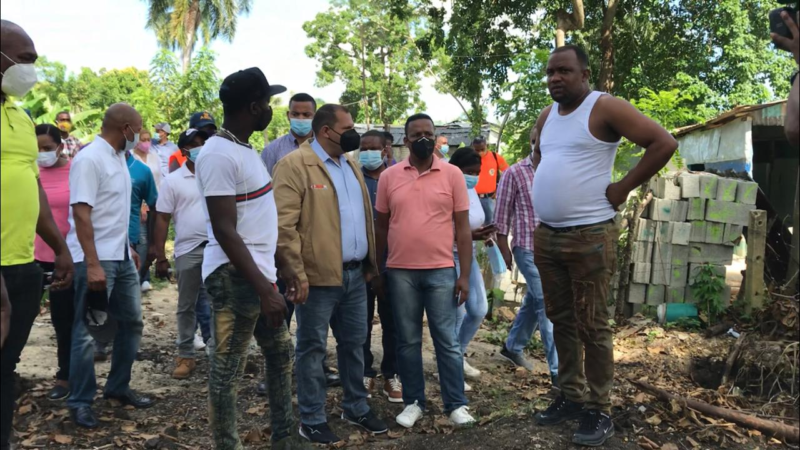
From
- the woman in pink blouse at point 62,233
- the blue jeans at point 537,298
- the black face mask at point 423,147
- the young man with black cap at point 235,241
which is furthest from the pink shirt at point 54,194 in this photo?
the blue jeans at point 537,298

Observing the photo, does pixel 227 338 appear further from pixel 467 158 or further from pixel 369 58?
pixel 369 58

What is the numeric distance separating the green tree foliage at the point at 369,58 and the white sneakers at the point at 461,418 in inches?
1298

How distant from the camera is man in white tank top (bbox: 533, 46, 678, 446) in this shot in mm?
3852

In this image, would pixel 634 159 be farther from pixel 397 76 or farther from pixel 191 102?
pixel 397 76

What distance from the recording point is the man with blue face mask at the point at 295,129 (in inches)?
221

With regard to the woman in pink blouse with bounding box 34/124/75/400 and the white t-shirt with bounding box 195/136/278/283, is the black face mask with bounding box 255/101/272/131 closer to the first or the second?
the white t-shirt with bounding box 195/136/278/283

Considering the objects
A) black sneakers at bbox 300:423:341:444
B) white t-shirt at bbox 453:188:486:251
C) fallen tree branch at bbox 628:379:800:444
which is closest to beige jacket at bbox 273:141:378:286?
black sneakers at bbox 300:423:341:444

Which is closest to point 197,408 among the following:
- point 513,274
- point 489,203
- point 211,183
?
point 211,183

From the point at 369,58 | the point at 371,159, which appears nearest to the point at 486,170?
the point at 371,159

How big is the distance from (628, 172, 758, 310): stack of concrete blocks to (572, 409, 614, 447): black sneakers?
494 cm

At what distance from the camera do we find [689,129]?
498 inches

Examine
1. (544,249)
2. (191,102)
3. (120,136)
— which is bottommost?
(544,249)

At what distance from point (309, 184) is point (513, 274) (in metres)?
5.51

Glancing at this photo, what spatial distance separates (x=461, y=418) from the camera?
4.61m
